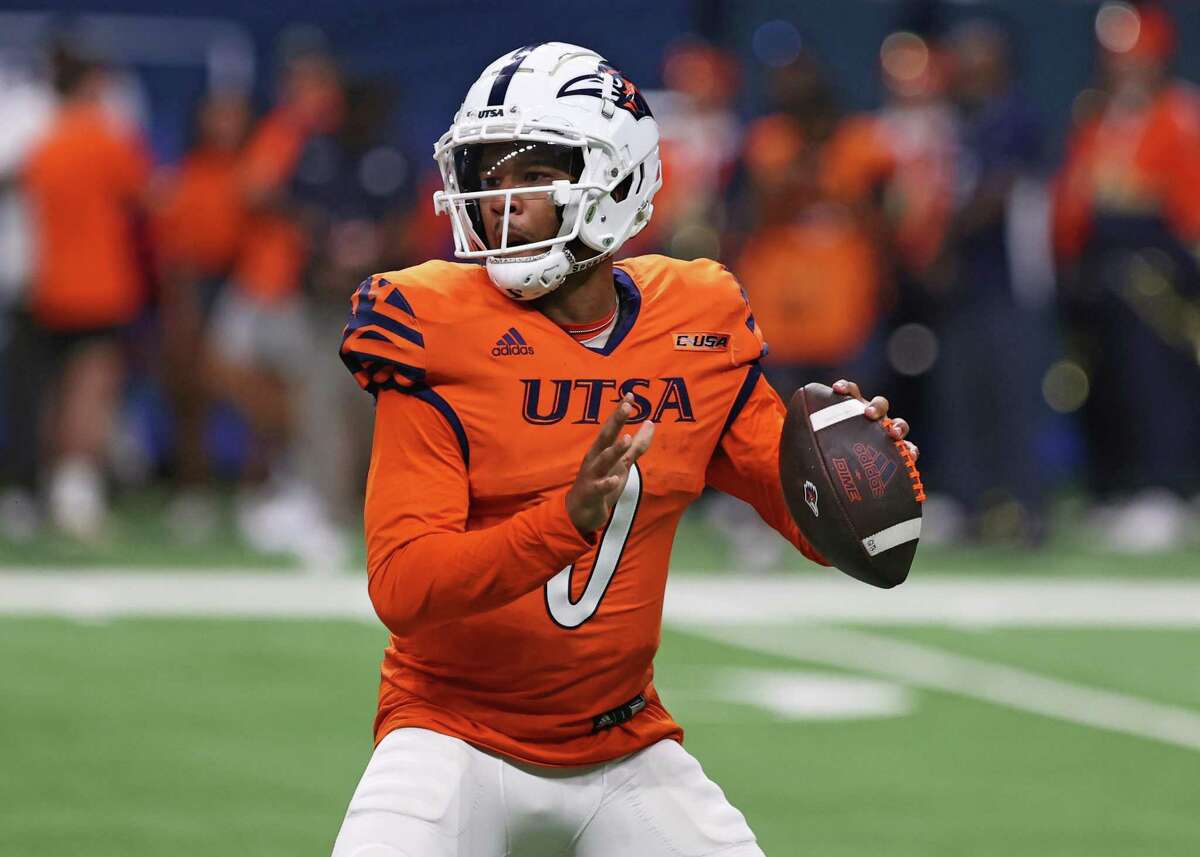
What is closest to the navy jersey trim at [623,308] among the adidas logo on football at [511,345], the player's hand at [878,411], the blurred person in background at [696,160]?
the adidas logo on football at [511,345]

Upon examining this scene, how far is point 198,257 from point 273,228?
5.00 feet

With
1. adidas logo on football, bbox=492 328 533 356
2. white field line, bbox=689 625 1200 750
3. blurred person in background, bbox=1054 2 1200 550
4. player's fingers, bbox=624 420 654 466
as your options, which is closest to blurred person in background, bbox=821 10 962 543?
blurred person in background, bbox=1054 2 1200 550

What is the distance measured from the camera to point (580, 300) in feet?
11.3

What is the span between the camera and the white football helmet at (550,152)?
3.29m

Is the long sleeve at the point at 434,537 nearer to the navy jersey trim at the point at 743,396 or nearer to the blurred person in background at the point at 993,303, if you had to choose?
the navy jersey trim at the point at 743,396

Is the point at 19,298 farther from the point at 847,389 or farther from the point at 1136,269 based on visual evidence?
the point at 847,389

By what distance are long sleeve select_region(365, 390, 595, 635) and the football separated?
0.43m

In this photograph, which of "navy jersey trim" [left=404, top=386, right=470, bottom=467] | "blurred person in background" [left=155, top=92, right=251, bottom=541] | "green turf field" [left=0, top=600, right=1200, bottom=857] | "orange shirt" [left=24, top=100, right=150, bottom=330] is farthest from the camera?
"blurred person in background" [left=155, top=92, right=251, bottom=541]

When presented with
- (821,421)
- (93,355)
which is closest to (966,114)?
(93,355)

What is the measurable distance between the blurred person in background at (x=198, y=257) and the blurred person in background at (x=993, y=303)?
3411mm

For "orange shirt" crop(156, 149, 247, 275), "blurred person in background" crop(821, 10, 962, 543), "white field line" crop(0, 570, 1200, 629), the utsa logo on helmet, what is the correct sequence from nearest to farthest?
1. the utsa logo on helmet
2. "white field line" crop(0, 570, 1200, 629)
3. "blurred person in background" crop(821, 10, 962, 543)
4. "orange shirt" crop(156, 149, 247, 275)

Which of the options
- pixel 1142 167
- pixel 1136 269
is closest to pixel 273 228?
pixel 1142 167

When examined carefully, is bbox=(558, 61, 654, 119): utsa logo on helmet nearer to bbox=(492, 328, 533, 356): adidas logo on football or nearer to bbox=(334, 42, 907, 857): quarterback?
bbox=(334, 42, 907, 857): quarterback

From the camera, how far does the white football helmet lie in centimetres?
329
